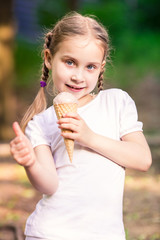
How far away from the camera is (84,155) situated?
2309 millimetres

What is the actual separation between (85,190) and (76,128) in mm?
349

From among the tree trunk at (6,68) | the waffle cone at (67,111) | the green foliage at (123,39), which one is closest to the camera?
the waffle cone at (67,111)

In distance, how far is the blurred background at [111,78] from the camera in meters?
4.88

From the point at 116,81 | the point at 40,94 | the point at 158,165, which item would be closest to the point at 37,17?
the point at 116,81

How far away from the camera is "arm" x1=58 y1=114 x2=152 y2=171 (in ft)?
6.96

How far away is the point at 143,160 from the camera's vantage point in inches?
90.9

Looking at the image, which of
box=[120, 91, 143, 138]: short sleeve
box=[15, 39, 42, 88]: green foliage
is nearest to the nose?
box=[120, 91, 143, 138]: short sleeve

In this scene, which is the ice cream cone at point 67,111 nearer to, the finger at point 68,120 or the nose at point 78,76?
the finger at point 68,120

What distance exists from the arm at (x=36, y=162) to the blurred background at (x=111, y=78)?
695 mm

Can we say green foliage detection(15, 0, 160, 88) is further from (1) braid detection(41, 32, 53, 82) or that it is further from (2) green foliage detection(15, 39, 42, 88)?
(1) braid detection(41, 32, 53, 82)

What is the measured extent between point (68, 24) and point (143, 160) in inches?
30.8

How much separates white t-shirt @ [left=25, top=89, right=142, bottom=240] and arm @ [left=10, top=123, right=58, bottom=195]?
52 mm

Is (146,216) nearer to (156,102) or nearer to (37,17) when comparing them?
(156,102)

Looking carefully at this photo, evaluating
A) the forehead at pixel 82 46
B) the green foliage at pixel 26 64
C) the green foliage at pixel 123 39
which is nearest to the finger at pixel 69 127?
the forehead at pixel 82 46
